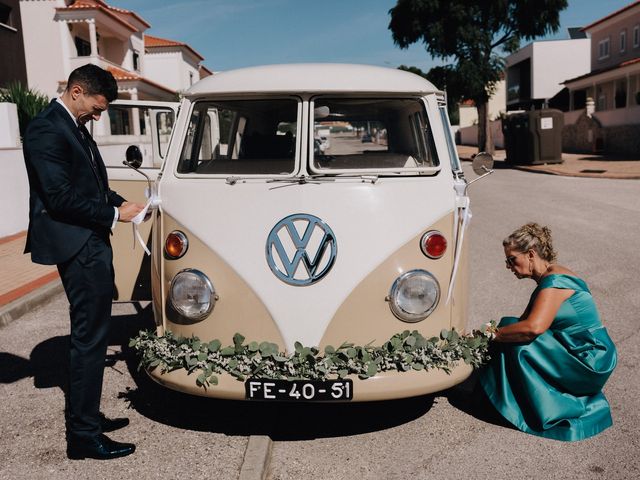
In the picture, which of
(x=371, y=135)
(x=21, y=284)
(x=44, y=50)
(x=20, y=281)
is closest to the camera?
(x=371, y=135)

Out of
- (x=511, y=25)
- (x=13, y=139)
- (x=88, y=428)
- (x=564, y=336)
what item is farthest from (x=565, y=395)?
(x=511, y=25)

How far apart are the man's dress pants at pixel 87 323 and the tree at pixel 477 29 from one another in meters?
32.5

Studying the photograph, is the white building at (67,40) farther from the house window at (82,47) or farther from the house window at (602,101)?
the house window at (602,101)

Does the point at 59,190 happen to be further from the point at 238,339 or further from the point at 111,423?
the point at 111,423

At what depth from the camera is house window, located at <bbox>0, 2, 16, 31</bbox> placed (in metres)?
25.7

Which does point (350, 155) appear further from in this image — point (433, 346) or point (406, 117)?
point (433, 346)

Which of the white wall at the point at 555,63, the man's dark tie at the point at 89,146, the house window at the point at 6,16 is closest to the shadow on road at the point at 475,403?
the man's dark tie at the point at 89,146

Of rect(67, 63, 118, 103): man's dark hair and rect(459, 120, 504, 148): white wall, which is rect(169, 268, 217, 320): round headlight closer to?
rect(67, 63, 118, 103): man's dark hair

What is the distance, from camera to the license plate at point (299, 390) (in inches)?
135

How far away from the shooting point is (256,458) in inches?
138

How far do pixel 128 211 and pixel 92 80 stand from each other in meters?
0.70

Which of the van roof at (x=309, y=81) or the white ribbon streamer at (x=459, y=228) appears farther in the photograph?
the van roof at (x=309, y=81)

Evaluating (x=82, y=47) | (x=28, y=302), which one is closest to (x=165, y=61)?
(x=82, y=47)

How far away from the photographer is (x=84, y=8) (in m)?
30.4
